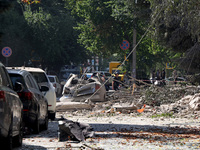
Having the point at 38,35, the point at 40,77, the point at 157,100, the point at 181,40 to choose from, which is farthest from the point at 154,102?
the point at 38,35

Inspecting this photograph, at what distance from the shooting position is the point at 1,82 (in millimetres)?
8438

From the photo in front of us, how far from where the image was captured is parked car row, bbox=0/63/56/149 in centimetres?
806

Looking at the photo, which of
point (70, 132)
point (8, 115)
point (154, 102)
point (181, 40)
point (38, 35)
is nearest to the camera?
point (8, 115)

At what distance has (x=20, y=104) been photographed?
957 centimetres

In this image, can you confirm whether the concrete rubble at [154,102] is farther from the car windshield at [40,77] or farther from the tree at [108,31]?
the tree at [108,31]

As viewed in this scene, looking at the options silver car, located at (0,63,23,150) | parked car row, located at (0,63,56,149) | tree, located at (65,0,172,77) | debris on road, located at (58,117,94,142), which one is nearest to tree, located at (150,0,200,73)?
parked car row, located at (0,63,56,149)

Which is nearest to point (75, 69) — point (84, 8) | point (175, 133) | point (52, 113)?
point (84, 8)

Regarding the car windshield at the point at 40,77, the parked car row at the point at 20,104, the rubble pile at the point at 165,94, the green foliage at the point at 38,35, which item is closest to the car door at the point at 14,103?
the parked car row at the point at 20,104

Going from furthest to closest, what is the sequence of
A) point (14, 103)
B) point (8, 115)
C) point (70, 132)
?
point (70, 132), point (14, 103), point (8, 115)

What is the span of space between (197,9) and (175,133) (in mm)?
3563

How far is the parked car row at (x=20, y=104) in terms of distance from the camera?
806cm

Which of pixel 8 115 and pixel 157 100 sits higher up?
pixel 8 115

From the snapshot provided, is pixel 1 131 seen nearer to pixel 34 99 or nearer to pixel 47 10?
pixel 34 99

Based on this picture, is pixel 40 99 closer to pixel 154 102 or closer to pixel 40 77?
pixel 40 77
